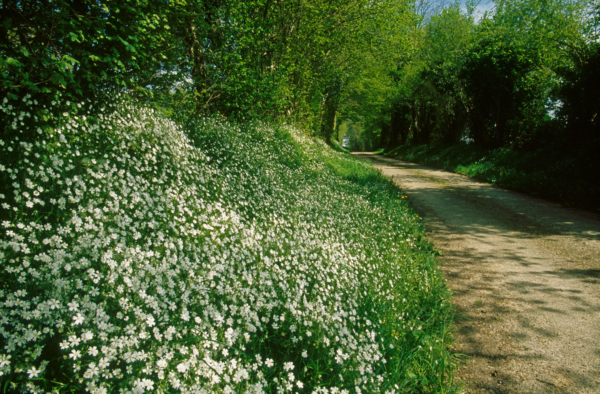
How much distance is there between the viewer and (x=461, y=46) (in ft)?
97.3

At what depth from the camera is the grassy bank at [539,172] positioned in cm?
1179

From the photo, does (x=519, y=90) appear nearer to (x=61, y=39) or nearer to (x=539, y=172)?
(x=539, y=172)

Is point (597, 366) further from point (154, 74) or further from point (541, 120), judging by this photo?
point (541, 120)

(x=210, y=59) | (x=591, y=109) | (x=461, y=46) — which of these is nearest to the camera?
(x=210, y=59)

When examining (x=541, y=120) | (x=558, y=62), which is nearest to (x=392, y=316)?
(x=541, y=120)

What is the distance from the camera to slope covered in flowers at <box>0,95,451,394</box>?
236 centimetres

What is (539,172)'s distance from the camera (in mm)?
14234

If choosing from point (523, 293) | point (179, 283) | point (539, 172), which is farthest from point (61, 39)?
point (539, 172)

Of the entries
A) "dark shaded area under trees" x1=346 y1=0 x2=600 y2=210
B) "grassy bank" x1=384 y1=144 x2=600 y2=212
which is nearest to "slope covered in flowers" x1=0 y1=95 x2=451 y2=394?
"grassy bank" x1=384 y1=144 x2=600 y2=212

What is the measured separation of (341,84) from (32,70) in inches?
1114

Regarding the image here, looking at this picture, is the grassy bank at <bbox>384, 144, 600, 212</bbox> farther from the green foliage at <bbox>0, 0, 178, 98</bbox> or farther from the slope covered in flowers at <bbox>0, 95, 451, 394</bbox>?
the green foliage at <bbox>0, 0, 178, 98</bbox>

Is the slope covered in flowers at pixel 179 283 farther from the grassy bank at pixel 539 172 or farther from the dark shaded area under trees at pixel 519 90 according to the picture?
the dark shaded area under trees at pixel 519 90

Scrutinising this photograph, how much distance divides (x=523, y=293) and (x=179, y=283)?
5673 millimetres

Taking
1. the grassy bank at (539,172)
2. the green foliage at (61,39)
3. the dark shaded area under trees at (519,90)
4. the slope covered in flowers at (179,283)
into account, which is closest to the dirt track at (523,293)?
the slope covered in flowers at (179,283)
